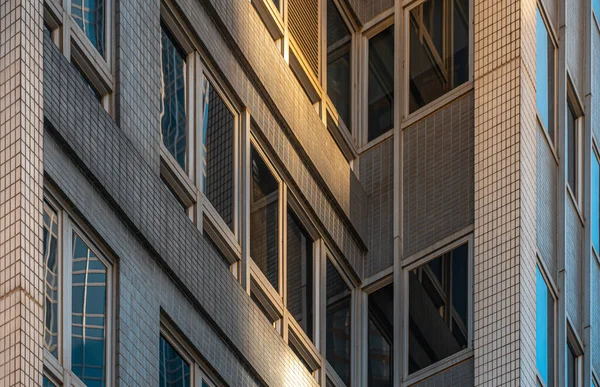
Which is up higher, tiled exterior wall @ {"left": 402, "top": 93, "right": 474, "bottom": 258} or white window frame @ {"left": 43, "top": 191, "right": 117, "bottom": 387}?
tiled exterior wall @ {"left": 402, "top": 93, "right": 474, "bottom": 258}

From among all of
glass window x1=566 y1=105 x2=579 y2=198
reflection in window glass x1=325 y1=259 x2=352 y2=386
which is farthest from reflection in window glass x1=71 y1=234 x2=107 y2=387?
glass window x1=566 y1=105 x2=579 y2=198

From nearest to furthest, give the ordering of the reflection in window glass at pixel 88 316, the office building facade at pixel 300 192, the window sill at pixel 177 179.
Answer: the office building facade at pixel 300 192 < the reflection in window glass at pixel 88 316 < the window sill at pixel 177 179

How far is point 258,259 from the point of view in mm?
17891

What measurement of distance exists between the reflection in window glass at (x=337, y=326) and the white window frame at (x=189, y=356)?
4.19m

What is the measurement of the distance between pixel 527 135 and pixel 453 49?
244 centimetres

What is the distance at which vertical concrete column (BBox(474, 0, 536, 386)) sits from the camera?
18.2 m

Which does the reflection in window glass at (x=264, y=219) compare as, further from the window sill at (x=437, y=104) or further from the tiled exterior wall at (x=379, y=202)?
the window sill at (x=437, y=104)

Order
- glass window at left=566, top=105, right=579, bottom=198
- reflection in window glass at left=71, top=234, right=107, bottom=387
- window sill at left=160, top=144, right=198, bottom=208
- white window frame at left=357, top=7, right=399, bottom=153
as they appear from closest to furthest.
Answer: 1. reflection in window glass at left=71, top=234, right=107, bottom=387
2. window sill at left=160, top=144, right=198, bottom=208
3. white window frame at left=357, top=7, right=399, bottom=153
4. glass window at left=566, top=105, right=579, bottom=198

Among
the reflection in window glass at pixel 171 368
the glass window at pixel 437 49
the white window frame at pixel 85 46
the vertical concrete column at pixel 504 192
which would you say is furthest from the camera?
the glass window at pixel 437 49

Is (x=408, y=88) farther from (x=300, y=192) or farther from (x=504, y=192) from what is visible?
(x=504, y=192)

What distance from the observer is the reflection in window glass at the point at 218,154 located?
16.7 metres

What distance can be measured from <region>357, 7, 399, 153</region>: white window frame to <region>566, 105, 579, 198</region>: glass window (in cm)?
286

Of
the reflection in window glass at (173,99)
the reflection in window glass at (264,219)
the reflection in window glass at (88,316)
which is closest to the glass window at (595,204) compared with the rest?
the reflection in window glass at (264,219)

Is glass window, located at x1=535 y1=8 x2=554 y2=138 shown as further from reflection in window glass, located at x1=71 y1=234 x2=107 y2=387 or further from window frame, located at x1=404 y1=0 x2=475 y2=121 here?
reflection in window glass, located at x1=71 y1=234 x2=107 y2=387
